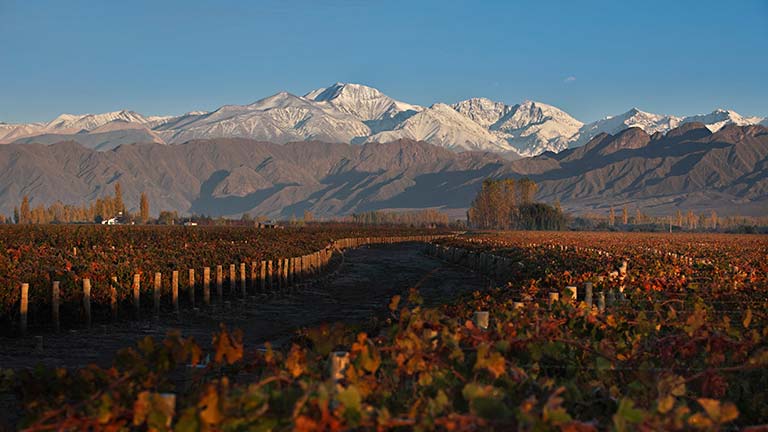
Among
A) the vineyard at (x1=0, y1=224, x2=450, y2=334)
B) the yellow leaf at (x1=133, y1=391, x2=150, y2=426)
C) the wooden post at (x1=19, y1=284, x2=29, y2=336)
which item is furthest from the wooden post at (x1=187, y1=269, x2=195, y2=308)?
the yellow leaf at (x1=133, y1=391, x2=150, y2=426)

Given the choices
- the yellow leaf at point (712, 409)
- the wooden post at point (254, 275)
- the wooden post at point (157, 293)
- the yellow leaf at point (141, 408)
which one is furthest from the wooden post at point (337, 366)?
the wooden post at point (254, 275)

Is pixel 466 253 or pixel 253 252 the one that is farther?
pixel 466 253

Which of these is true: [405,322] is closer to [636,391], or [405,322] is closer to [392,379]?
[392,379]

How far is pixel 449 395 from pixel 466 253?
45.0m

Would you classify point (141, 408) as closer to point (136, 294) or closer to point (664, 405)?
point (664, 405)

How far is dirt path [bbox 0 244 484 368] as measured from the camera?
657 inches

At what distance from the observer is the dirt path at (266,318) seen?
16688 millimetres

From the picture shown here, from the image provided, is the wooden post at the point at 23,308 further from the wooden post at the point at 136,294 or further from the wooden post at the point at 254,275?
the wooden post at the point at 254,275

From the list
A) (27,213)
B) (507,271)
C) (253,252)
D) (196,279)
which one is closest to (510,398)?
(196,279)

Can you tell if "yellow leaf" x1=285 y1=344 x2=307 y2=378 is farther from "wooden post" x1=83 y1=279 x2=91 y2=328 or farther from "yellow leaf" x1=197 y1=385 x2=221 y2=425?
"wooden post" x1=83 y1=279 x2=91 y2=328

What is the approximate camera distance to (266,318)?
949 inches

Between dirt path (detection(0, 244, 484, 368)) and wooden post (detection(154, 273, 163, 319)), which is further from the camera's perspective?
wooden post (detection(154, 273, 163, 319))

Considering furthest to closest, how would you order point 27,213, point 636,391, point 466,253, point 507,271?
1. point 27,213
2. point 466,253
3. point 507,271
4. point 636,391

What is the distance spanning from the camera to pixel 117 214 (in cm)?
19700
